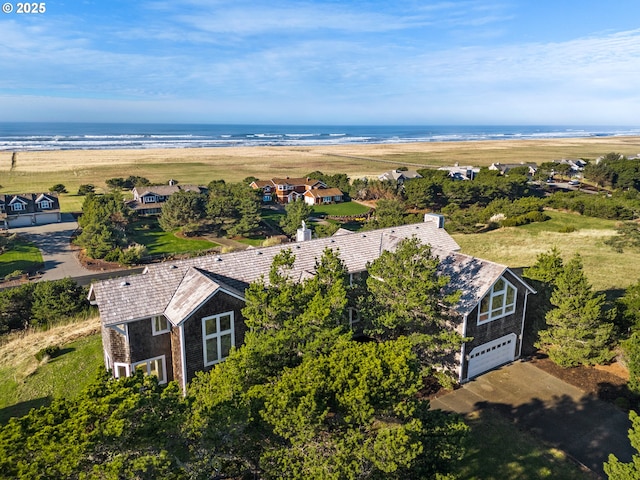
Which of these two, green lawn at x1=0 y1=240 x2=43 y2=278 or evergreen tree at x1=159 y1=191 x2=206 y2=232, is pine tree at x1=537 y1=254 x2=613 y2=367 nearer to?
evergreen tree at x1=159 y1=191 x2=206 y2=232

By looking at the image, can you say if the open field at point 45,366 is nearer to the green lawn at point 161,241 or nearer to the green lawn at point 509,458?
the green lawn at point 509,458

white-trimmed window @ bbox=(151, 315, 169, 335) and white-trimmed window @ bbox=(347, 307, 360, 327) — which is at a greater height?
white-trimmed window @ bbox=(151, 315, 169, 335)

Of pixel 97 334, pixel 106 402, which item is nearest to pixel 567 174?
pixel 97 334

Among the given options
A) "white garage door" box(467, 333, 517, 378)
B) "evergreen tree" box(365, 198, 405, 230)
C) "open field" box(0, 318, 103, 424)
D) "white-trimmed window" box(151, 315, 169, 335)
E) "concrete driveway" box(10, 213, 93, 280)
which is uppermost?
"white-trimmed window" box(151, 315, 169, 335)

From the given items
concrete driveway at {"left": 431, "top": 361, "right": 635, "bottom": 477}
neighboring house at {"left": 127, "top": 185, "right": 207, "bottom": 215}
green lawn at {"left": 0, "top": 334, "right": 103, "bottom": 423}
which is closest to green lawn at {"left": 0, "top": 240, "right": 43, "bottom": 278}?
neighboring house at {"left": 127, "top": 185, "right": 207, "bottom": 215}

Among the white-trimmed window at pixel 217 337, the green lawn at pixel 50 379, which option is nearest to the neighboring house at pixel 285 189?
the green lawn at pixel 50 379

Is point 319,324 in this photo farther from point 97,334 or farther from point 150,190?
point 150,190
